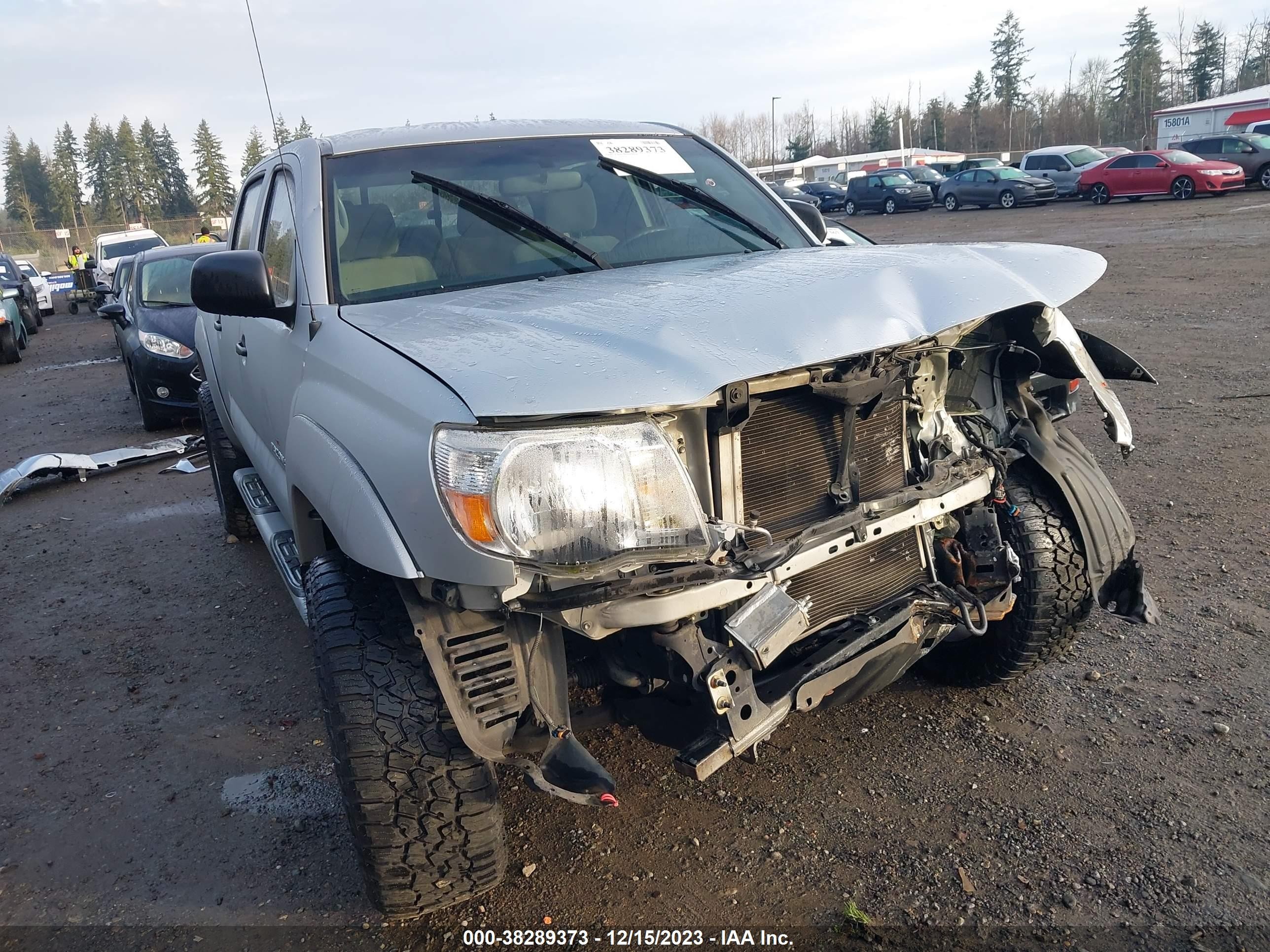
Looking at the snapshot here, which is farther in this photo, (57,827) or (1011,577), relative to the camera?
(57,827)

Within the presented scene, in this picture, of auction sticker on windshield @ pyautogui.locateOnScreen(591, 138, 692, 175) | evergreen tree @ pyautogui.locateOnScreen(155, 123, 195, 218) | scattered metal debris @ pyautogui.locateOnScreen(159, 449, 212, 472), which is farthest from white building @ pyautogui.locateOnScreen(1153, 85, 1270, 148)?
evergreen tree @ pyautogui.locateOnScreen(155, 123, 195, 218)

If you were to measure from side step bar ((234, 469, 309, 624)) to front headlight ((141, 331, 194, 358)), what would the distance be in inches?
175

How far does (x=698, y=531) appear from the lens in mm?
2158

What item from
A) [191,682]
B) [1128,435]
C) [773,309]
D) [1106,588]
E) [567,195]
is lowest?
[191,682]

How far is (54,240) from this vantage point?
57.1 m

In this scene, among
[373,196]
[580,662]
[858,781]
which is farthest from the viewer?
[373,196]

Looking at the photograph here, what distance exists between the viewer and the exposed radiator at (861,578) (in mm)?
2500

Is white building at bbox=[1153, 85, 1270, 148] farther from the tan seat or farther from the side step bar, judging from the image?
the tan seat

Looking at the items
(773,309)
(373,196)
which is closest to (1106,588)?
(773,309)

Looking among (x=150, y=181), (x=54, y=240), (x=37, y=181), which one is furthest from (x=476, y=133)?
(x=37, y=181)

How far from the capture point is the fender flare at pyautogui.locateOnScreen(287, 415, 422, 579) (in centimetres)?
215

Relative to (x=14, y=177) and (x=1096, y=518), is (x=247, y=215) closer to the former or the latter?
(x=1096, y=518)

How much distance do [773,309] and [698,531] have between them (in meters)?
0.57

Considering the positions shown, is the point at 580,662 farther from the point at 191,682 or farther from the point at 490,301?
the point at 191,682
